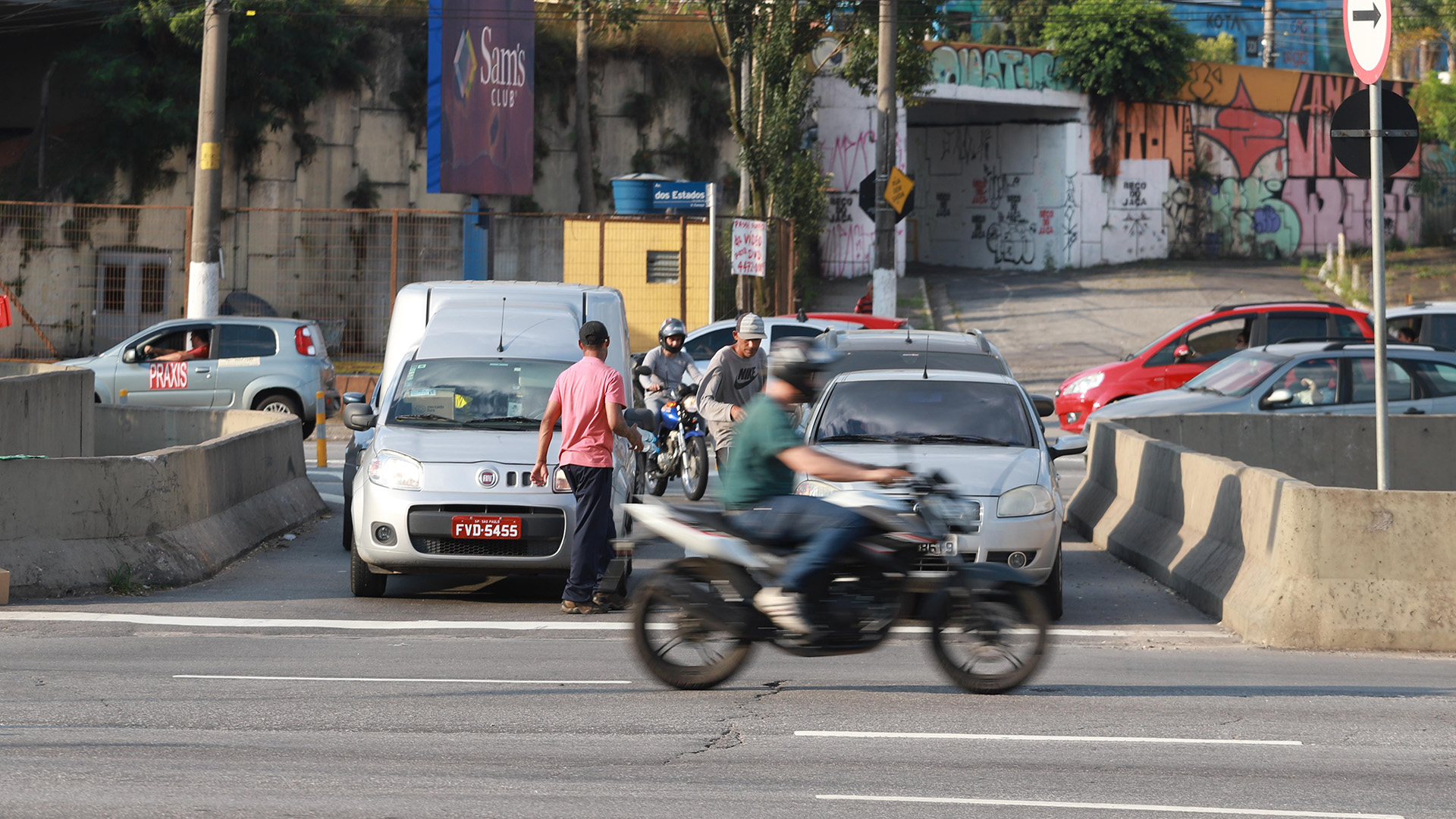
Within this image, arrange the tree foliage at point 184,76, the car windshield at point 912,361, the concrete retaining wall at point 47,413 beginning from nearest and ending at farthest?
1. the car windshield at point 912,361
2. the concrete retaining wall at point 47,413
3. the tree foliage at point 184,76

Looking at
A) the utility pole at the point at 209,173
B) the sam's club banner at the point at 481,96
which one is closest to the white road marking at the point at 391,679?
the utility pole at the point at 209,173

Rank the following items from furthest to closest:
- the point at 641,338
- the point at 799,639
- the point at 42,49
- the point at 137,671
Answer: the point at 42,49 < the point at 641,338 < the point at 137,671 < the point at 799,639

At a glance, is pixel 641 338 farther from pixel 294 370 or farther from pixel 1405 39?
pixel 1405 39

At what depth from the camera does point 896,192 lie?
26797 mm

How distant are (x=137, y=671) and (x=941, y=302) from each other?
3146cm

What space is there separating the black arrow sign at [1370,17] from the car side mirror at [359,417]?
269 inches

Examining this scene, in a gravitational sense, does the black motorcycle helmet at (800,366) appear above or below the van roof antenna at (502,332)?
below

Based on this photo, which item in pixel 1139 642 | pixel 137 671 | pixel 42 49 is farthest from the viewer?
pixel 42 49

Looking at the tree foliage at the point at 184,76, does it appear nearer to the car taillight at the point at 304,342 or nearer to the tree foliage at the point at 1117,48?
the car taillight at the point at 304,342

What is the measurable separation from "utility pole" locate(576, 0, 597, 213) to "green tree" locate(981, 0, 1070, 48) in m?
30.6

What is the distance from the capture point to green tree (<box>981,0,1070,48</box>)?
64.9 metres

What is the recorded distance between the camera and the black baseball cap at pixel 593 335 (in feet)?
30.8

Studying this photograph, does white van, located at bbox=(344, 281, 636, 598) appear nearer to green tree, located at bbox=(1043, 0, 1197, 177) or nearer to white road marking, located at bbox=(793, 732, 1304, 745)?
white road marking, located at bbox=(793, 732, 1304, 745)

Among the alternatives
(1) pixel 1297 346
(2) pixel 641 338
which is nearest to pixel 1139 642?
(1) pixel 1297 346
